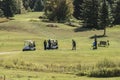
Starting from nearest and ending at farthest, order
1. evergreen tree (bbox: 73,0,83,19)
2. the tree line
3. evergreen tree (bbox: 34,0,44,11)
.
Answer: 1. the tree line
2. evergreen tree (bbox: 73,0,83,19)
3. evergreen tree (bbox: 34,0,44,11)

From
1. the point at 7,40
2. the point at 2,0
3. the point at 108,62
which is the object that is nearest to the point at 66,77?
the point at 108,62

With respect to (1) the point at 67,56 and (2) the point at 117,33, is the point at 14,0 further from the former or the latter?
(1) the point at 67,56

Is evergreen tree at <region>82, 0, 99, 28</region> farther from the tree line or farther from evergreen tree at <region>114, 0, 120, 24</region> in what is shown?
evergreen tree at <region>114, 0, 120, 24</region>

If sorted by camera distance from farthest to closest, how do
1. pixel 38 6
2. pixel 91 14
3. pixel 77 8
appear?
pixel 38 6
pixel 77 8
pixel 91 14

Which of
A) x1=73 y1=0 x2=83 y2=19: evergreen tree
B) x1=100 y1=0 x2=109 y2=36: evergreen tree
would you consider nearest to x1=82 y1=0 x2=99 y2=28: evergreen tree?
x1=100 y1=0 x2=109 y2=36: evergreen tree

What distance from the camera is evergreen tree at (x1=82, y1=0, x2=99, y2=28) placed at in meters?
104

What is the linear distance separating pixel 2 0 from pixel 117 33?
59240mm

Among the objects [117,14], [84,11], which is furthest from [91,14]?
[117,14]

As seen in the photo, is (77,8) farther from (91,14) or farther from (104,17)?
(104,17)

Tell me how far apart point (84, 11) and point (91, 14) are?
435cm

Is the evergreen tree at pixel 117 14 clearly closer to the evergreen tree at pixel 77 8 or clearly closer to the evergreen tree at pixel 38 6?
the evergreen tree at pixel 77 8

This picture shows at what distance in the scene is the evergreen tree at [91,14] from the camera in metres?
104

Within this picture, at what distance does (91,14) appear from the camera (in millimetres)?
104562

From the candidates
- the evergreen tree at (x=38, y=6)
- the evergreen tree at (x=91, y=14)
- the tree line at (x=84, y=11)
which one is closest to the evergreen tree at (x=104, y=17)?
the tree line at (x=84, y=11)
